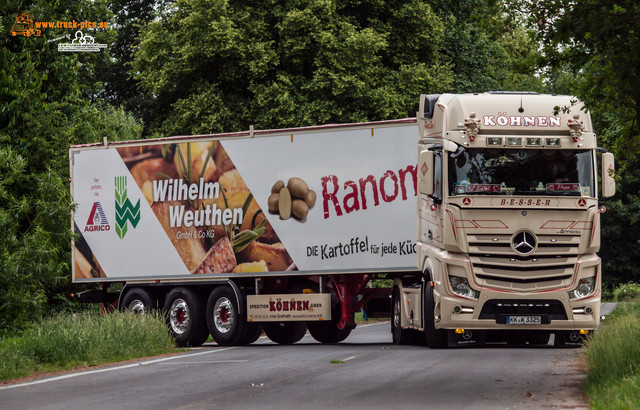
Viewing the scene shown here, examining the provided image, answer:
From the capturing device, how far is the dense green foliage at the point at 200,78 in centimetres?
2305

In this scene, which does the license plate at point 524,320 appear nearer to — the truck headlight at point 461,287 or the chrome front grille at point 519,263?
the chrome front grille at point 519,263

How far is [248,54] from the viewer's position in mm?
38719

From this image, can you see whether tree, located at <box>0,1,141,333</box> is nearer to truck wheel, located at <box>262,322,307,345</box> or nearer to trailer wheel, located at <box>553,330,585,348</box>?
truck wheel, located at <box>262,322,307,345</box>

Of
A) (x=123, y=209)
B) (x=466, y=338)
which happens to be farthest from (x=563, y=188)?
(x=123, y=209)

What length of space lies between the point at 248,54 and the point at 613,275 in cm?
4187

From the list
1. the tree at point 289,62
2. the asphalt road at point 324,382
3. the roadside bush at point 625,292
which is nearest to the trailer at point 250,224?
the asphalt road at point 324,382

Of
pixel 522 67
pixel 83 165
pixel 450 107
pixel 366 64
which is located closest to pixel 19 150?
pixel 83 165

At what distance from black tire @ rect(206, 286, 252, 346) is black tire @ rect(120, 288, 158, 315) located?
1366 mm

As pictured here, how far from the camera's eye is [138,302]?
24.2 metres

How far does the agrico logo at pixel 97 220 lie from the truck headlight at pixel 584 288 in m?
11.1

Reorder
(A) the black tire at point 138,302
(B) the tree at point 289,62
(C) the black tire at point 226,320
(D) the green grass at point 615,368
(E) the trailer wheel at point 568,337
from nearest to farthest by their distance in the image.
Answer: (D) the green grass at point 615,368 → (E) the trailer wheel at point 568,337 → (C) the black tire at point 226,320 → (A) the black tire at point 138,302 → (B) the tree at point 289,62

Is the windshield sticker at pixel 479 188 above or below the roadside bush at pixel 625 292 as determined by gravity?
above

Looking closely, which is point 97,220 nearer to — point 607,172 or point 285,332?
point 285,332

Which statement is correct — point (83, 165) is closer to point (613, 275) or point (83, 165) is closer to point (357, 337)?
point (357, 337)
